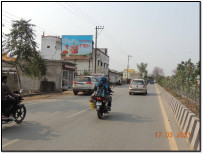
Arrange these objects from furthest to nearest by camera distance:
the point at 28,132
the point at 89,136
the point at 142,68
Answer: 1. the point at 142,68
2. the point at 28,132
3. the point at 89,136

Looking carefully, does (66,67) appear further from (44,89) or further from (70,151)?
(70,151)

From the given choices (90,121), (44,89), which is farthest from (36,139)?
(44,89)

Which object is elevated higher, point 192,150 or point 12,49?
point 12,49

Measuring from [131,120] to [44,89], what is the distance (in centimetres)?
1728

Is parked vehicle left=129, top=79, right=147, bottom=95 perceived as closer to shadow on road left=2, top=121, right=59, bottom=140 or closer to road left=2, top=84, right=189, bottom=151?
road left=2, top=84, right=189, bottom=151

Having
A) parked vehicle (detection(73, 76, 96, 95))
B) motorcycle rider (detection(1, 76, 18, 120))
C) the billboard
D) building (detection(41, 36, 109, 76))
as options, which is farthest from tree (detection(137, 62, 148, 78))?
motorcycle rider (detection(1, 76, 18, 120))

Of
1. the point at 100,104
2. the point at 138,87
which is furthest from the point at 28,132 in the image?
the point at 138,87

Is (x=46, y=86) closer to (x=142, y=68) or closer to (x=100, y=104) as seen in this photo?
(x=100, y=104)

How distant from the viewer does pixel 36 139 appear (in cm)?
561

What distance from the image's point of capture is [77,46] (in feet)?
146

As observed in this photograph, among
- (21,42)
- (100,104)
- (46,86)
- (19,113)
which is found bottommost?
(19,113)

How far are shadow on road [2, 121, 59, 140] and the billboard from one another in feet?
122

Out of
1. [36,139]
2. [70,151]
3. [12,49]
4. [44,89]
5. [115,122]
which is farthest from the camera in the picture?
[44,89]

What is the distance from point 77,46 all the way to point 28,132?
1531 inches
